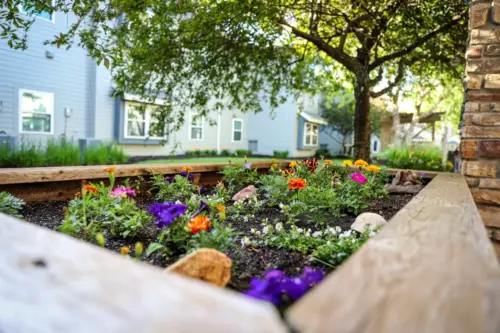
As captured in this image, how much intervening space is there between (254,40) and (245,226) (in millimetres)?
3886

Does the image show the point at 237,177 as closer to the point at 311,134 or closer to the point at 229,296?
the point at 229,296

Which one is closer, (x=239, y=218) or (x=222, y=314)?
(x=222, y=314)

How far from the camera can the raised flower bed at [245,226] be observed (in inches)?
56.7

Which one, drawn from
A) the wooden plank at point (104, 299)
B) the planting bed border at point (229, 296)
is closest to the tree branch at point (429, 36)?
the planting bed border at point (229, 296)

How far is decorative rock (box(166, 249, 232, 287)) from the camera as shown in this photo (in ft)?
3.77

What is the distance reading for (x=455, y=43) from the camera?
20.3ft

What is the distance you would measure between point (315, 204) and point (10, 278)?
185 centimetres

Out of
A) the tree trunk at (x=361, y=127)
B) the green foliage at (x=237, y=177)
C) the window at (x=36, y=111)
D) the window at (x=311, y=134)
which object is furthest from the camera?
the window at (x=311, y=134)

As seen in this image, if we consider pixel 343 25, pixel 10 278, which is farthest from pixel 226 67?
pixel 10 278

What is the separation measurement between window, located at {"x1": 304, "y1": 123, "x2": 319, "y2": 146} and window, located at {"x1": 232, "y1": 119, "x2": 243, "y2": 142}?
10.3 ft

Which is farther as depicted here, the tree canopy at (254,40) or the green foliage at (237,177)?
the tree canopy at (254,40)

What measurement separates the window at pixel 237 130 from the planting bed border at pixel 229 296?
15.9 meters

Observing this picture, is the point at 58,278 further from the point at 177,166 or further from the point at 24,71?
the point at 24,71

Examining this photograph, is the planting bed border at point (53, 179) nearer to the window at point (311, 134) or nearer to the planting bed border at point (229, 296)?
the planting bed border at point (229, 296)
